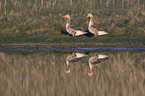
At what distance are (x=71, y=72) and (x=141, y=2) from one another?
31.9m

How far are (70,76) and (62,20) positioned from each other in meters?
20.9

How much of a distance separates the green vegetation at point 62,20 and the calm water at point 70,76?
26.6 ft

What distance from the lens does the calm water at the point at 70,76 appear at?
13.5 meters

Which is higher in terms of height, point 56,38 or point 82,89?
point 82,89

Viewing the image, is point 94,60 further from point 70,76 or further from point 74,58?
point 70,76

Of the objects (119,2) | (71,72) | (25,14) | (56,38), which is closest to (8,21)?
(25,14)

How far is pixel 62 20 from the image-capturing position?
37.3 metres

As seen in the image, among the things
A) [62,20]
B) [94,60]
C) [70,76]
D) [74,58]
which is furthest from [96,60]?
[62,20]

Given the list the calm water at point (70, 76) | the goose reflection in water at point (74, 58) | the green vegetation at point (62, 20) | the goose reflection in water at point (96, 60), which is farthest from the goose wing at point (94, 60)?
the green vegetation at point (62, 20)

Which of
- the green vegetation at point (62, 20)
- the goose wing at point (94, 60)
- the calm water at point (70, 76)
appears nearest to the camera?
the calm water at point (70, 76)

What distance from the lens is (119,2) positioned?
47625 mm

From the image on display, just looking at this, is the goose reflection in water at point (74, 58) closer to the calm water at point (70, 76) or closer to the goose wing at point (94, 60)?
the calm water at point (70, 76)

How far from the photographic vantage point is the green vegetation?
32062 mm

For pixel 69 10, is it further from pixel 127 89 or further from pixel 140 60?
pixel 127 89
